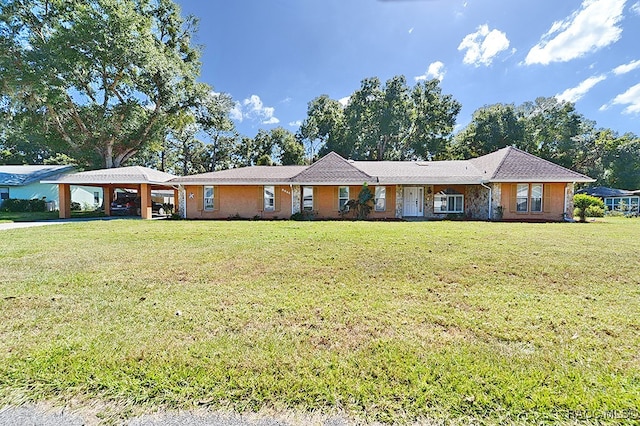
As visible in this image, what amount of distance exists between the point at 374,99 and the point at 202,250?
103 feet

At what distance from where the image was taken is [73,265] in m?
5.86

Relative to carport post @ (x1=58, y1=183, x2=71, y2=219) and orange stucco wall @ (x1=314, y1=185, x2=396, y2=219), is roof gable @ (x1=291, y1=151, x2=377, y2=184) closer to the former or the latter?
orange stucco wall @ (x1=314, y1=185, x2=396, y2=219)

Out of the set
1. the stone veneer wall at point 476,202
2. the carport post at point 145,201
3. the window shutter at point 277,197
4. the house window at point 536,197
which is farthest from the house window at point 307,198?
the house window at point 536,197

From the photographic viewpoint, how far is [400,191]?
56.3ft

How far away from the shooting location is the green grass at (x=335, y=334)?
2242 mm

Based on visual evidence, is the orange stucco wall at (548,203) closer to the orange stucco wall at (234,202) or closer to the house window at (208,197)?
the orange stucco wall at (234,202)

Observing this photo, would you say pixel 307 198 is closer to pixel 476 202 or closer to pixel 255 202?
pixel 255 202

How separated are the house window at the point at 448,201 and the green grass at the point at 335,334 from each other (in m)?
Result: 11.6

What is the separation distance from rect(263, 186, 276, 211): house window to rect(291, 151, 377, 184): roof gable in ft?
5.48

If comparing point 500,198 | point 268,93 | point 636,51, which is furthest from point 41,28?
point 636,51

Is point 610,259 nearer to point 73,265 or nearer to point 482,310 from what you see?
point 482,310

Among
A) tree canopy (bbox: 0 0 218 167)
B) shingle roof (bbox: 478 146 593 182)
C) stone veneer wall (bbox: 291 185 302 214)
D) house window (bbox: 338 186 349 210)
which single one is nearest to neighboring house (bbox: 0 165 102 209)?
tree canopy (bbox: 0 0 218 167)

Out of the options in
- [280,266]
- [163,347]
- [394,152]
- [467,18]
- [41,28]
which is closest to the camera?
[163,347]

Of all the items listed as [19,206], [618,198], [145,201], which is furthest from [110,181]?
[618,198]
